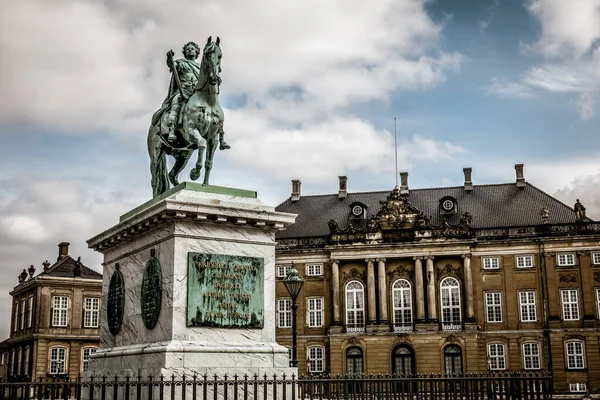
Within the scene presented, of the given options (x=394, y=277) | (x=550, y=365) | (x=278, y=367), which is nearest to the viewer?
(x=278, y=367)

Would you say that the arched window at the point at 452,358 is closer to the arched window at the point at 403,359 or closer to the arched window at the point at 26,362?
the arched window at the point at 403,359

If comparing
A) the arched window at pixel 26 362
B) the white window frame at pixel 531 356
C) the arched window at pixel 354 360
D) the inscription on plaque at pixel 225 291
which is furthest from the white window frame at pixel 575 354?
the inscription on plaque at pixel 225 291

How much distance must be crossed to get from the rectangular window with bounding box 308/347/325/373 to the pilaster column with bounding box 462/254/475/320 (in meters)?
11.0

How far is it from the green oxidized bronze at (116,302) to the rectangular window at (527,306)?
43.8 m

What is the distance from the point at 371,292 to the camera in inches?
2095

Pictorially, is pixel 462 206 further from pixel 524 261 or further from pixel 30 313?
pixel 30 313

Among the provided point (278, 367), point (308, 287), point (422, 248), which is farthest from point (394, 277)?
point (278, 367)

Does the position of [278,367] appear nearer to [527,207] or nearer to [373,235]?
[373,235]

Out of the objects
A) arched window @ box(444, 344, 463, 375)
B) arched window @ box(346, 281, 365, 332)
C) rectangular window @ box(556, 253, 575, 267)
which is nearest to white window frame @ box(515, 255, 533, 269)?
rectangular window @ box(556, 253, 575, 267)

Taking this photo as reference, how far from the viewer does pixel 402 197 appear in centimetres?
5444

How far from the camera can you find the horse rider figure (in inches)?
466

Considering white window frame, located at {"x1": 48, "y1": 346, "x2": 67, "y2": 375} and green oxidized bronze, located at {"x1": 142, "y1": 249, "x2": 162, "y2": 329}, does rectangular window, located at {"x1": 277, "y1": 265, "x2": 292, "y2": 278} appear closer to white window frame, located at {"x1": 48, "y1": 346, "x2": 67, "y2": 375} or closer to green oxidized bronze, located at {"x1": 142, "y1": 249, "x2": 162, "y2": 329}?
white window frame, located at {"x1": 48, "y1": 346, "x2": 67, "y2": 375}

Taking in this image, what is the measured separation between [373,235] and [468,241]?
6.81m

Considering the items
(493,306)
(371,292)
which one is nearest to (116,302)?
(371,292)
